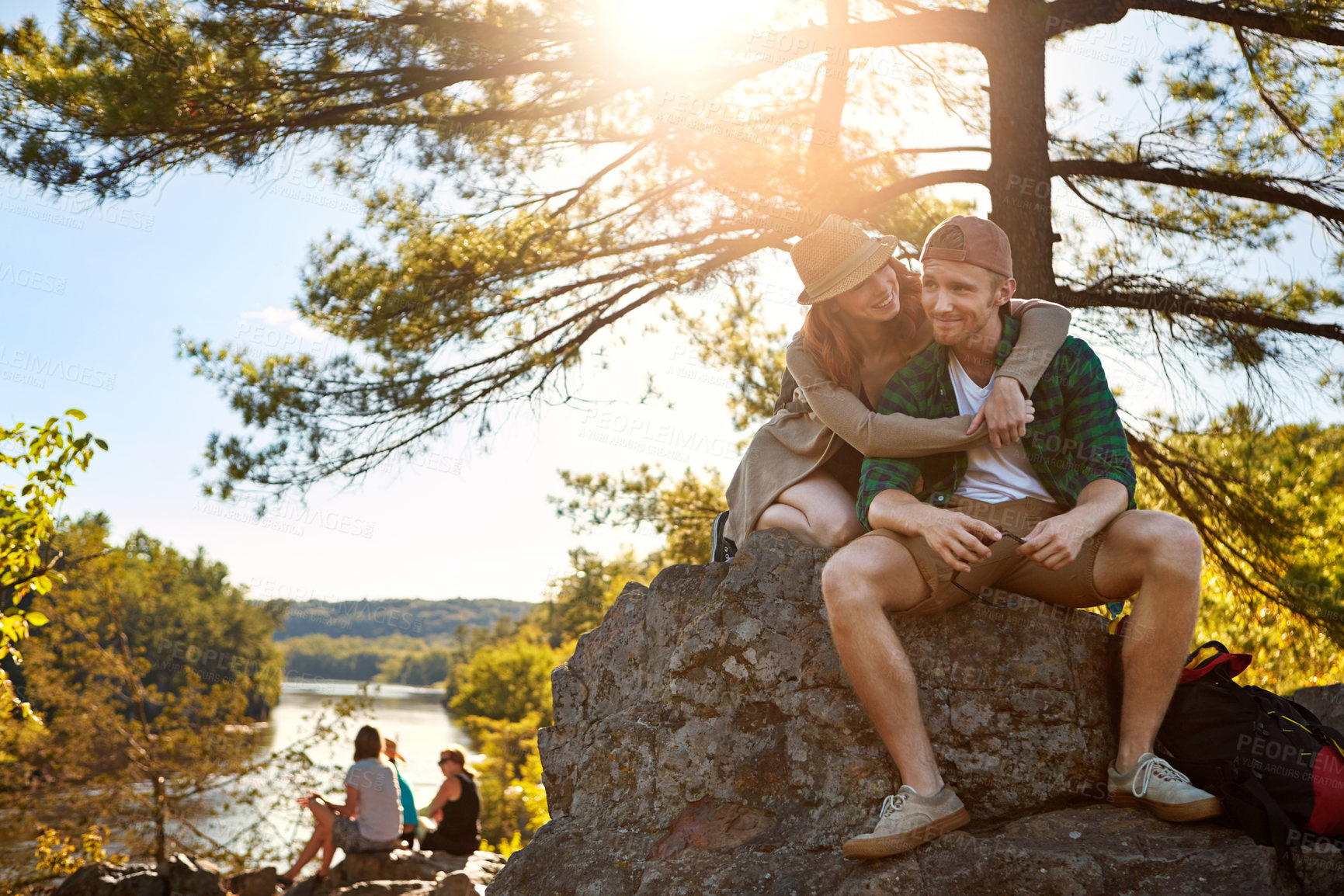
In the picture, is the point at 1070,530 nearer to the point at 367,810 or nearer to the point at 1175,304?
the point at 1175,304

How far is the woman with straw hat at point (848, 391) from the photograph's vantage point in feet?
8.55

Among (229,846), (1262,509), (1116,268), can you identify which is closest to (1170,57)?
(1116,268)

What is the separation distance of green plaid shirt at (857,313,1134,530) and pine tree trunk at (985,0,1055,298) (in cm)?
314

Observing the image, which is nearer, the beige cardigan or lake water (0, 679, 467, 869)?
the beige cardigan

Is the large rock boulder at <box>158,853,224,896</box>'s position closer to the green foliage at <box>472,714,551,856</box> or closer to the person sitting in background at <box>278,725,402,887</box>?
the person sitting in background at <box>278,725,402,887</box>

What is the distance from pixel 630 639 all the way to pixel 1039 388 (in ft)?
4.98

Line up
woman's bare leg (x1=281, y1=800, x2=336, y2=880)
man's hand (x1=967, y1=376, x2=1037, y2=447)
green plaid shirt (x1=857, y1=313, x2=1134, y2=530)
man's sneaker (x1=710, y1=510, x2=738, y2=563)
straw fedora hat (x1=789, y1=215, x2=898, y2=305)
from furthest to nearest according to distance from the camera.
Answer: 1. woman's bare leg (x1=281, y1=800, x2=336, y2=880)
2. man's sneaker (x1=710, y1=510, x2=738, y2=563)
3. straw fedora hat (x1=789, y1=215, x2=898, y2=305)
4. green plaid shirt (x1=857, y1=313, x2=1134, y2=530)
5. man's hand (x1=967, y1=376, x2=1037, y2=447)

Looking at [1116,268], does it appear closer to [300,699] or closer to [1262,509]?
[1262,509]

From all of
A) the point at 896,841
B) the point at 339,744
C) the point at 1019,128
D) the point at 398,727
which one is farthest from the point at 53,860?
the point at 398,727

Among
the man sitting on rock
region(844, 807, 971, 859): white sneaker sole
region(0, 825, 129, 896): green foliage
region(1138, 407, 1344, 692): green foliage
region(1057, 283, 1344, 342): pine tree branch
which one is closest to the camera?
region(844, 807, 971, 859): white sneaker sole

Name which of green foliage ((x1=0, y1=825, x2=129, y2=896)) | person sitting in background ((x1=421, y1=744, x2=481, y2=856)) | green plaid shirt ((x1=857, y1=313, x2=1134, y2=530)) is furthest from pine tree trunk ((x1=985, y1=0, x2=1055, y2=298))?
green foliage ((x1=0, y1=825, x2=129, y2=896))

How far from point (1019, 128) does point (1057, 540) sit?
4.25 m

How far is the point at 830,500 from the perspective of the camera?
2984mm

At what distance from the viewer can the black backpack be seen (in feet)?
7.55
